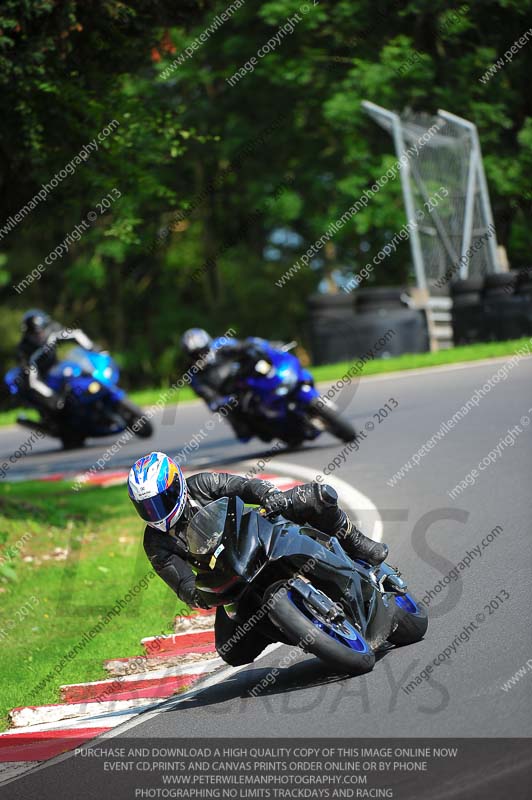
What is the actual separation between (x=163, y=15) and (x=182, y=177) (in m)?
26.7

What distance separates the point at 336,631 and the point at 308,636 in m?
0.18

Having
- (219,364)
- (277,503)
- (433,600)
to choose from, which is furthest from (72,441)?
(277,503)

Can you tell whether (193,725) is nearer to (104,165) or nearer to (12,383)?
(104,165)

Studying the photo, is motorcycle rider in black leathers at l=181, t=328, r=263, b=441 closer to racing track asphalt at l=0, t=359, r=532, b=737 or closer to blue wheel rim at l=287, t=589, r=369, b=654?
racing track asphalt at l=0, t=359, r=532, b=737

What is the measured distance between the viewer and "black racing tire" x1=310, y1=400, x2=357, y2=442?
13594mm

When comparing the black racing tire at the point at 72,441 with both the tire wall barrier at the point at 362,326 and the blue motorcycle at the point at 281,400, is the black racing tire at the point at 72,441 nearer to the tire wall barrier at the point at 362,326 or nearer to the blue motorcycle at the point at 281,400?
the blue motorcycle at the point at 281,400

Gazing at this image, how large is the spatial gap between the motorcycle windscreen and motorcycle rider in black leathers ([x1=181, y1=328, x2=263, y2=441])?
→ 26.5 feet

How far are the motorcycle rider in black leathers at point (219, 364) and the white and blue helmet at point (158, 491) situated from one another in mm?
7811

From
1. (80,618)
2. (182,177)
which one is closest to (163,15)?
(80,618)

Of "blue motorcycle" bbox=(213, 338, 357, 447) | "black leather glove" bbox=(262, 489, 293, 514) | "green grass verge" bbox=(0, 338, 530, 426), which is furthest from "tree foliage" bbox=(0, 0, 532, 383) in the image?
"black leather glove" bbox=(262, 489, 293, 514)

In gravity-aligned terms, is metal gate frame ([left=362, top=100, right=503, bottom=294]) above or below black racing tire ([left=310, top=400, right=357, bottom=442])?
below

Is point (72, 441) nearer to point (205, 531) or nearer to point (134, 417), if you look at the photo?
point (134, 417)

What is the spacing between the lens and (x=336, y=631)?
19.0 ft

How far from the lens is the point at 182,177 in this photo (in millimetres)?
38625
